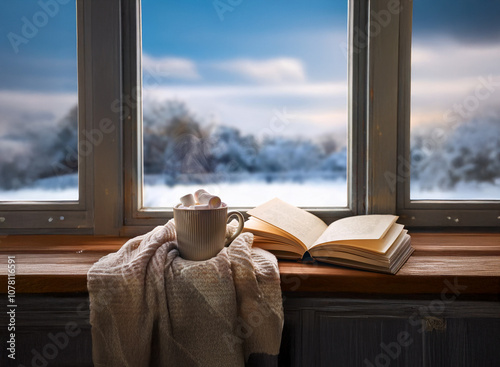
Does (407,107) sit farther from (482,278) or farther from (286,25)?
(482,278)

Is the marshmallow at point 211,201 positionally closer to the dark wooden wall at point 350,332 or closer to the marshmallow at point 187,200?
the marshmallow at point 187,200

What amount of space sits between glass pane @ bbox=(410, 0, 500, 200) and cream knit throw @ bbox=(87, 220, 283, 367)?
78 centimetres

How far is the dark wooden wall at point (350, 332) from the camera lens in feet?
2.92

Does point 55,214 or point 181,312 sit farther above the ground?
point 55,214

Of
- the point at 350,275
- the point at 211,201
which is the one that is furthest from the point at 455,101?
the point at 211,201

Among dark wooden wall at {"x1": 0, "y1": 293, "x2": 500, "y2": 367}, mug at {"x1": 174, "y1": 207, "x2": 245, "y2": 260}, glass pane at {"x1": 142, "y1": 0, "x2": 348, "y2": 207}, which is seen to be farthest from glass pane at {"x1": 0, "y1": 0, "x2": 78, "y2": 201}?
mug at {"x1": 174, "y1": 207, "x2": 245, "y2": 260}

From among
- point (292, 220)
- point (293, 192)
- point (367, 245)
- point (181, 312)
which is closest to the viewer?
point (181, 312)

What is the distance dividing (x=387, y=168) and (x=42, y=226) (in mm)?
1171

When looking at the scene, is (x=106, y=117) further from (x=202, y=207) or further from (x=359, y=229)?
(x=359, y=229)

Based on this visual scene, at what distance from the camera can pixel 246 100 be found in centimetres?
130

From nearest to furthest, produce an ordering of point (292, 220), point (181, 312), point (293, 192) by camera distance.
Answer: point (181, 312) → point (292, 220) → point (293, 192)

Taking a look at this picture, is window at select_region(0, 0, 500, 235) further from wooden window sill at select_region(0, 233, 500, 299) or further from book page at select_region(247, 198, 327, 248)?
wooden window sill at select_region(0, 233, 500, 299)

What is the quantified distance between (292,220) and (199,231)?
0.32m

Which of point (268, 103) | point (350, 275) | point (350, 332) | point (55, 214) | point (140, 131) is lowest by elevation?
point (350, 332)
